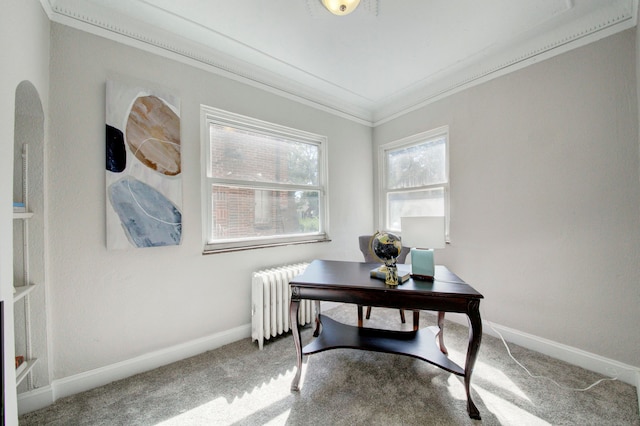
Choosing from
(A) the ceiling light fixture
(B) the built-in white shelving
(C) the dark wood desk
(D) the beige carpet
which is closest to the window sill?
(C) the dark wood desk

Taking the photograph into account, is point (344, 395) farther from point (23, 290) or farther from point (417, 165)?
point (417, 165)

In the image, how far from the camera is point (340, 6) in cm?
155

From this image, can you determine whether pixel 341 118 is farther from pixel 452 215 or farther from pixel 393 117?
pixel 452 215

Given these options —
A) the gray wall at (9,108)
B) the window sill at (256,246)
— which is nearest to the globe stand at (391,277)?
the window sill at (256,246)

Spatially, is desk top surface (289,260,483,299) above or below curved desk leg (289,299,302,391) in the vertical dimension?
above

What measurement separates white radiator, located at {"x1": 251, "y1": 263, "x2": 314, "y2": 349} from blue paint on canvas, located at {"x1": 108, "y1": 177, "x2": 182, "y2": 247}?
0.81 meters

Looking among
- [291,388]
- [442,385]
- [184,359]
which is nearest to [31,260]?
[184,359]

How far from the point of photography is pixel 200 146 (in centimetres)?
208

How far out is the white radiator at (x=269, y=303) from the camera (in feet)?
6.95

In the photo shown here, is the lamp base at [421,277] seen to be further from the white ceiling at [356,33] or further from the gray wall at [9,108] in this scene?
the gray wall at [9,108]

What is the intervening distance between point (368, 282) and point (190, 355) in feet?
5.52

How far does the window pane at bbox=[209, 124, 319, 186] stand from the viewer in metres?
2.26

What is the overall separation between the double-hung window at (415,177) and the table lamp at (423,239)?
1.18m

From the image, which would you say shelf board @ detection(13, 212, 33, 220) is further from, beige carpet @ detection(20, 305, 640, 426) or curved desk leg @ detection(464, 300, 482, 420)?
curved desk leg @ detection(464, 300, 482, 420)
